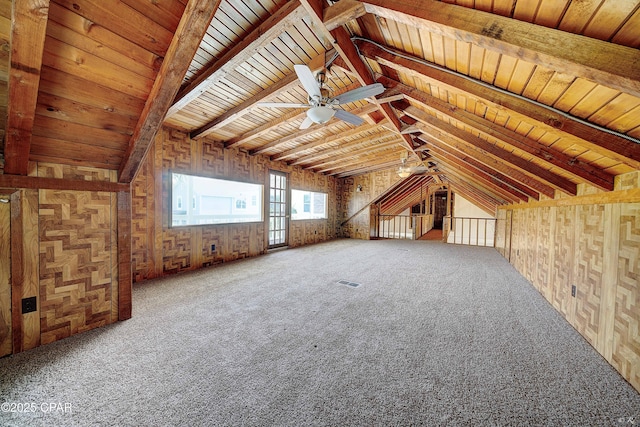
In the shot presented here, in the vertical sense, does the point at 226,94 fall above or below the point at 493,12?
above

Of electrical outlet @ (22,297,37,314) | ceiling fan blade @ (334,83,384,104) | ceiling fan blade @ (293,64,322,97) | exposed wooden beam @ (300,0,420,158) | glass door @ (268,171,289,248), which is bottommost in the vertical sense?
electrical outlet @ (22,297,37,314)

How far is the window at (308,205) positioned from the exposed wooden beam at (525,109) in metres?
5.20

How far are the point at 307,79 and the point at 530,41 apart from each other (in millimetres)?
1615

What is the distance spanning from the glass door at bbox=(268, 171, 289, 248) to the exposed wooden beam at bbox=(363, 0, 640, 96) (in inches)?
204

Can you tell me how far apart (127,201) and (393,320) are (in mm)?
3150

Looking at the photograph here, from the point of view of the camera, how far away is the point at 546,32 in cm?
117

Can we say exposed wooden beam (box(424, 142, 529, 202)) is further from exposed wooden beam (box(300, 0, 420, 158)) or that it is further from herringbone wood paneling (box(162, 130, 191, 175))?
herringbone wood paneling (box(162, 130, 191, 175))

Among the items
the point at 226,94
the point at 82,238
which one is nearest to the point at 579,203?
the point at 226,94

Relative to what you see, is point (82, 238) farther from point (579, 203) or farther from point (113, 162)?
point (579, 203)

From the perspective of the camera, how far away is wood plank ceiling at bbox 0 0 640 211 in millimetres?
1159

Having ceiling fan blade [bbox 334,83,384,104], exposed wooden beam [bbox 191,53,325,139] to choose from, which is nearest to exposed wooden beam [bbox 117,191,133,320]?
exposed wooden beam [bbox 191,53,325,139]

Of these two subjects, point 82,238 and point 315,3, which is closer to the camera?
point 315,3

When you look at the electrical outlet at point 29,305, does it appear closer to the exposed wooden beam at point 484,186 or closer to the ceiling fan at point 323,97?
the ceiling fan at point 323,97

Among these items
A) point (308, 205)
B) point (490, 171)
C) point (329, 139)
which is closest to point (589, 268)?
point (490, 171)
